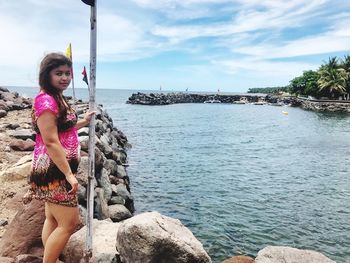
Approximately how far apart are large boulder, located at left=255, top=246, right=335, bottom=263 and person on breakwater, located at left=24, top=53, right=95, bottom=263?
9.71 ft

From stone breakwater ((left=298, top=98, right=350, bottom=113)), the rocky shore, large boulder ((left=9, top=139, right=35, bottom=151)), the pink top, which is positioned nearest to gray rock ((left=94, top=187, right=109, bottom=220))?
large boulder ((left=9, top=139, right=35, bottom=151))

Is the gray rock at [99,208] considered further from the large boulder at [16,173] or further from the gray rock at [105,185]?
the large boulder at [16,173]

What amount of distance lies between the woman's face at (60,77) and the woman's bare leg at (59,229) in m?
1.30

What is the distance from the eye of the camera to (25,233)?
5.54 metres

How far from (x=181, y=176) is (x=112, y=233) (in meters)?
11.7

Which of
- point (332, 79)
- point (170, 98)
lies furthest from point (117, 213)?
point (170, 98)

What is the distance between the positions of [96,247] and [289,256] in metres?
2.85

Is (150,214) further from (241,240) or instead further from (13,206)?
(241,240)

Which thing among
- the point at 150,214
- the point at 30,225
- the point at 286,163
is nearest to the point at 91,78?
the point at 150,214

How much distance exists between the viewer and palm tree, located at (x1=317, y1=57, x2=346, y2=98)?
251 feet

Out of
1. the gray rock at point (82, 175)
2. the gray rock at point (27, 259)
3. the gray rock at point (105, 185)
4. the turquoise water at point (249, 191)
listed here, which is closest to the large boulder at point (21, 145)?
the gray rock at point (105, 185)

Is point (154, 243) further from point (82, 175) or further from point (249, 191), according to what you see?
point (249, 191)

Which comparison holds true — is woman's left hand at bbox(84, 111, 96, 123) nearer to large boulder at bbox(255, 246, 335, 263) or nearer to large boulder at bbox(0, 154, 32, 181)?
large boulder at bbox(255, 246, 335, 263)

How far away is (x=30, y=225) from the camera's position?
5.61 m
